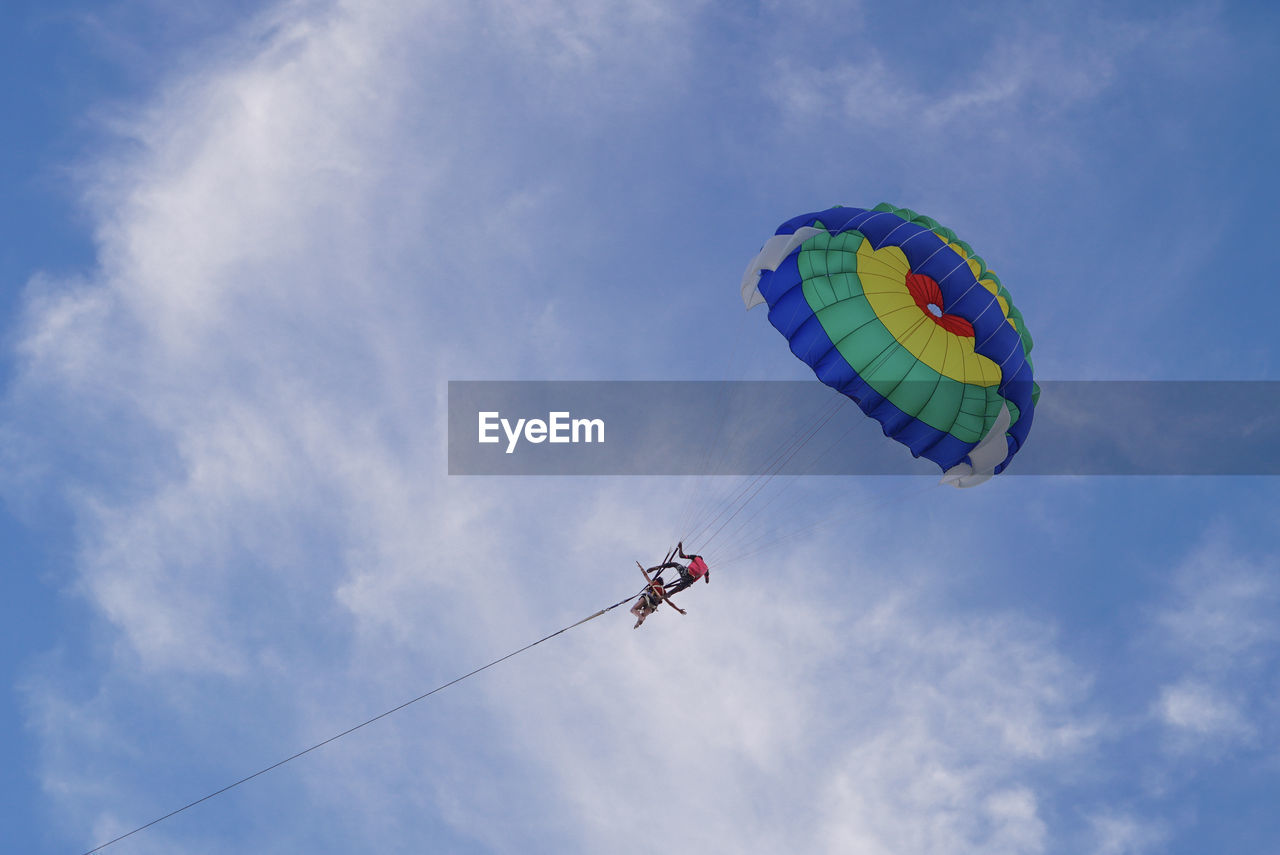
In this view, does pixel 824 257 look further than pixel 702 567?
Yes

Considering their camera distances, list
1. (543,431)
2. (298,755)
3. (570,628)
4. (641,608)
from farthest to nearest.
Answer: (543,431), (641,608), (570,628), (298,755)

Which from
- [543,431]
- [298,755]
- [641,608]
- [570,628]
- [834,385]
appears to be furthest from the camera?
[543,431]

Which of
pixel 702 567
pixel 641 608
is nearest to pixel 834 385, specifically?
pixel 702 567

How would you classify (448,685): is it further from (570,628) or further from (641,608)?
(641,608)

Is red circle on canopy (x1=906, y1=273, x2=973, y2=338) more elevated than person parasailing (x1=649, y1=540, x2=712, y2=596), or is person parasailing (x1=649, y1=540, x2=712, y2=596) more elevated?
red circle on canopy (x1=906, y1=273, x2=973, y2=338)

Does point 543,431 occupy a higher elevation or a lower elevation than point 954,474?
higher

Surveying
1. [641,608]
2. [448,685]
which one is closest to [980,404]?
[641,608]

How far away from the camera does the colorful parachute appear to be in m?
26.3

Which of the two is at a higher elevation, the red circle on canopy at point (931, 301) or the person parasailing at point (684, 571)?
the red circle on canopy at point (931, 301)

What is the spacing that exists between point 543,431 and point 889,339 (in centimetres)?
981

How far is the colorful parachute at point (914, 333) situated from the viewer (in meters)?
26.3

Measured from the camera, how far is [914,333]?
2673cm

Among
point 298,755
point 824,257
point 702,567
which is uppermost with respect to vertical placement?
point 824,257

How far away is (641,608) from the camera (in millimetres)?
24828
